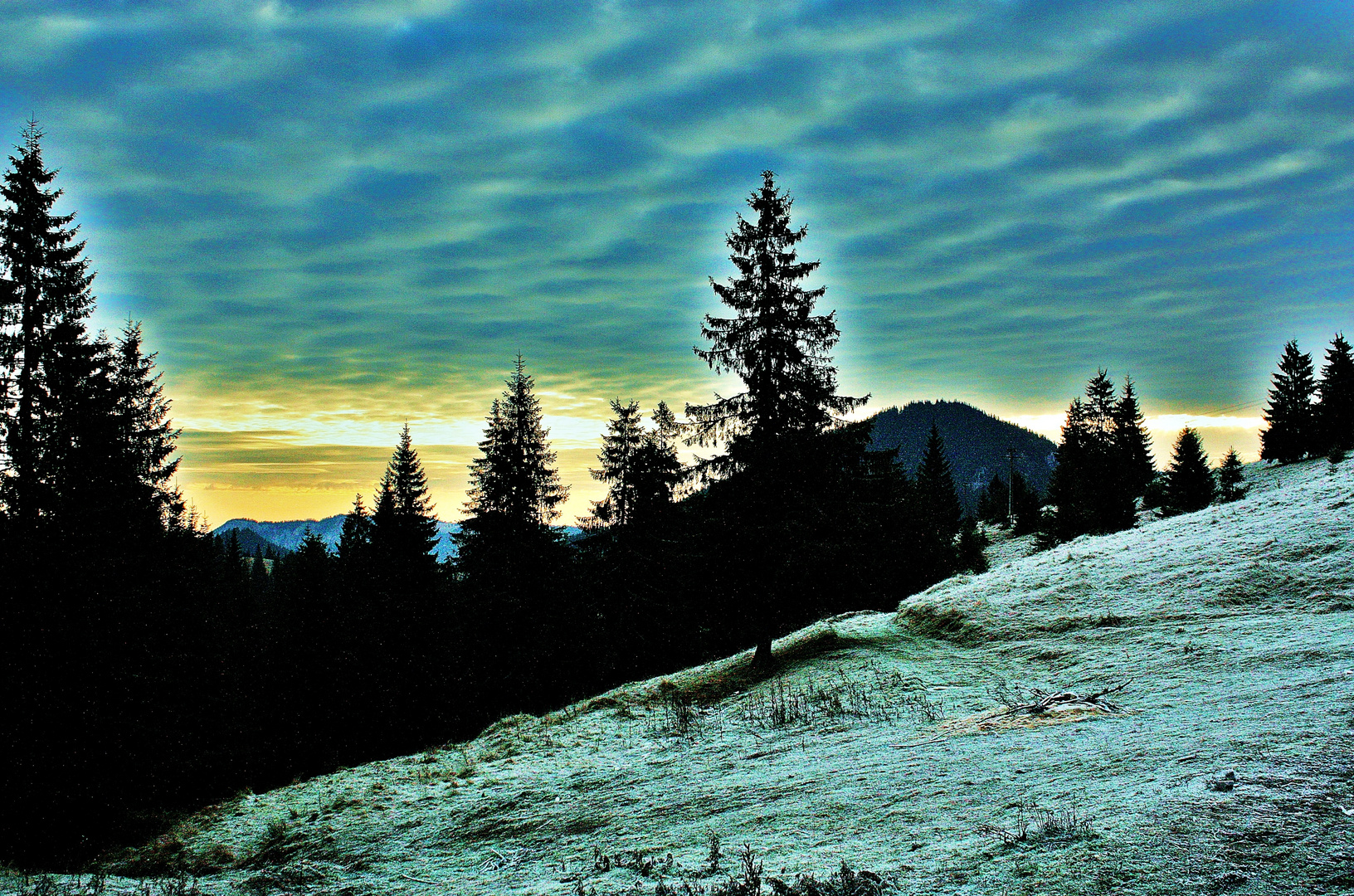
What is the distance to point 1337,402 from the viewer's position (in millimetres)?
42000

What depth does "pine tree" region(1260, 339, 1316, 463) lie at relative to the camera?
148ft

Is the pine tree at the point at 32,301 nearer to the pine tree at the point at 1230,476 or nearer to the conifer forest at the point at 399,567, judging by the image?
the conifer forest at the point at 399,567

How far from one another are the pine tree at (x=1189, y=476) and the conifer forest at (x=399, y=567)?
19cm

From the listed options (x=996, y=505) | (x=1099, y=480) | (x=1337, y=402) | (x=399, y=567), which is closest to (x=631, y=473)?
(x=399, y=567)

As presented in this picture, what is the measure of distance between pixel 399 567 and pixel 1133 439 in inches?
2046

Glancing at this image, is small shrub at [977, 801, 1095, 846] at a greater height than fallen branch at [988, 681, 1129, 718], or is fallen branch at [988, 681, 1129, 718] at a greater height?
small shrub at [977, 801, 1095, 846]

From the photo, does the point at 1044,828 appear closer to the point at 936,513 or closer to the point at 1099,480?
the point at 1099,480

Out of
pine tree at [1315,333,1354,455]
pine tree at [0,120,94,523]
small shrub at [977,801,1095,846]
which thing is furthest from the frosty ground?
pine tree at [1315,333,1354,455]

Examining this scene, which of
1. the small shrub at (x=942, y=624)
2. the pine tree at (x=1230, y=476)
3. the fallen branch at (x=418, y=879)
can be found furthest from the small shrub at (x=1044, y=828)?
the pine tree at (x=1230, y=476)

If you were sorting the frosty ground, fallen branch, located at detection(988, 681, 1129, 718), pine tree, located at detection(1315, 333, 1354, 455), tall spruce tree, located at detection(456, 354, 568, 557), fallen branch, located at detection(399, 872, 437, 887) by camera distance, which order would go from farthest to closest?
pine tree, located at detection(1315, 333, 1354, 455) < tall spruce tree, located at detection(456, 354, 568, 557) < fallen branch, located at detection(988, 681, 1129, 718) < fallen branch, located at detection(399, 872, 437, 887) < the frosty ground

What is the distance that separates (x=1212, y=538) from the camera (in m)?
17.4

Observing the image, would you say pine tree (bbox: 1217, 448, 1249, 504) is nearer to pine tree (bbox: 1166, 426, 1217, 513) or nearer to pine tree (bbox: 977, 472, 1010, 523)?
pine tree (bbox: 1166, 426, 1217, 513)

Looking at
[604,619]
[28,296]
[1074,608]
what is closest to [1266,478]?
[1074,608]

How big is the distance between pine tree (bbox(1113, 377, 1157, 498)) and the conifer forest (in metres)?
3.91
